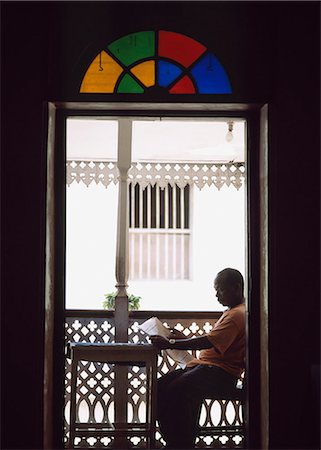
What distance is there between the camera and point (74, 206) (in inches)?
474

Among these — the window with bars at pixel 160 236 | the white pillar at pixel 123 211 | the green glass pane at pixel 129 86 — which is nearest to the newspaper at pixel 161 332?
the white pillar at pixel 123 211

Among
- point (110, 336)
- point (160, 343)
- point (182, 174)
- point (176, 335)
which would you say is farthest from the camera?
point (182, 174)

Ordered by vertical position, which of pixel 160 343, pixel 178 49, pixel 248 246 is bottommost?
pixel 160 343

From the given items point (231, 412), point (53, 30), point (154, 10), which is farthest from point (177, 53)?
point (231, 412)

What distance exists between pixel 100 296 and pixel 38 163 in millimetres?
7685

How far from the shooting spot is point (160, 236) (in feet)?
40.1

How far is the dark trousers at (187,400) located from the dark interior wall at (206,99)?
1283 mm

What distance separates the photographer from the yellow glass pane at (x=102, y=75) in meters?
4.62

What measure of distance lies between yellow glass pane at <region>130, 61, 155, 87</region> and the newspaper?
198 cm

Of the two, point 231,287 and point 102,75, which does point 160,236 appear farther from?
point 102,75

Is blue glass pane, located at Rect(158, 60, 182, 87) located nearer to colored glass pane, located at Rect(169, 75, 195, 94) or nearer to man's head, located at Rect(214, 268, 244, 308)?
colored glass pane, located at Rect(169, 75, 195, 94)

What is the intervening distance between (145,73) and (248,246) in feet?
4.04

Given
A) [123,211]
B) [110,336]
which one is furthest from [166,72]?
[110,336]

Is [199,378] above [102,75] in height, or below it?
below
